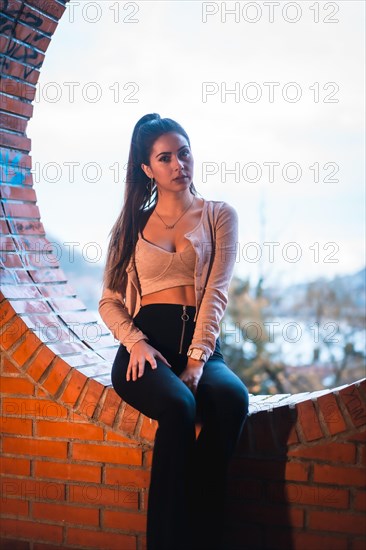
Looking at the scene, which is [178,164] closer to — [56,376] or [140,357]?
[140,357]

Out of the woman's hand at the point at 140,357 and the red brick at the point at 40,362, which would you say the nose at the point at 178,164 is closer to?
the woman's hand at the point at 140,357

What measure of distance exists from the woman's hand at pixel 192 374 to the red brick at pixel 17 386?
2.28 ft

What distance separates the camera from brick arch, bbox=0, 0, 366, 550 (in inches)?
82.7

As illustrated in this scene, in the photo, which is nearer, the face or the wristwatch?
the wristwatch

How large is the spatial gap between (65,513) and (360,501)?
108cm

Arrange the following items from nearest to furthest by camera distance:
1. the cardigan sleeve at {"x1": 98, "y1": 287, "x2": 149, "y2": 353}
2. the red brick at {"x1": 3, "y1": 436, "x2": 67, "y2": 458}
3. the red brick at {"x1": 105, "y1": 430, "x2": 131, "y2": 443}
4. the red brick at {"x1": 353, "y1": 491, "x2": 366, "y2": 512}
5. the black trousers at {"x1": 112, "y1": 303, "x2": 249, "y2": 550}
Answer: the black trousers at {"x1": 112, "y1": 303, "x2": 249, "y2": 550} → the red brick at {"x1": 353, "y1": 491, "x2": 366, "y2": 512} → the cardigan sleeve at {"x1": 98, "y1": 287, "x2": 149, "y2": 353} → the red brick at {"x1": 105, "y1": 430, "x2": 131, "y2": 443} → the red brick at {"x1": 3, "y1": 436, "x2": 67, "y2": 458}

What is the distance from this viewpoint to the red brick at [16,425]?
2486 millimetres

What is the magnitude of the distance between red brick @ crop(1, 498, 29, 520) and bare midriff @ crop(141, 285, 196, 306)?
0.96m

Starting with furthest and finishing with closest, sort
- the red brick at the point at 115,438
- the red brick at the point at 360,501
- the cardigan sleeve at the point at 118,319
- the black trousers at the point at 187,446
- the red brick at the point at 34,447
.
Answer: the red brick at the point at 34,447
the red brick at the point at 115,438
the cardigan sleeve at the point at 118,319
the red brick at the point at 360,501
the black trousers at the point at 187,446

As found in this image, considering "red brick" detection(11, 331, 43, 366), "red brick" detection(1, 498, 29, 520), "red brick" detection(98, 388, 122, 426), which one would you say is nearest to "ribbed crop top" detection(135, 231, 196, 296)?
"red brick" detection(98, 388, 122, 426)

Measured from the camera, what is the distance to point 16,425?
2.51 metres

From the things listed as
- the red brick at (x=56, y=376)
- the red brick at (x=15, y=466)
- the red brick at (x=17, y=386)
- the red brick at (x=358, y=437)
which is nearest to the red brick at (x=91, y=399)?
the red brick at (x=56, y=376)

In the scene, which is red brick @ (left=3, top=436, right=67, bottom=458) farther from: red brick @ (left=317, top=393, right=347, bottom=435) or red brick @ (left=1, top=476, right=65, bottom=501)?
red brick @ (left=317, top=393, right=347, bottom=435)

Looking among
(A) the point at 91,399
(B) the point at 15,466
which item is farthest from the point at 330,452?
(B) the point at 15,466
